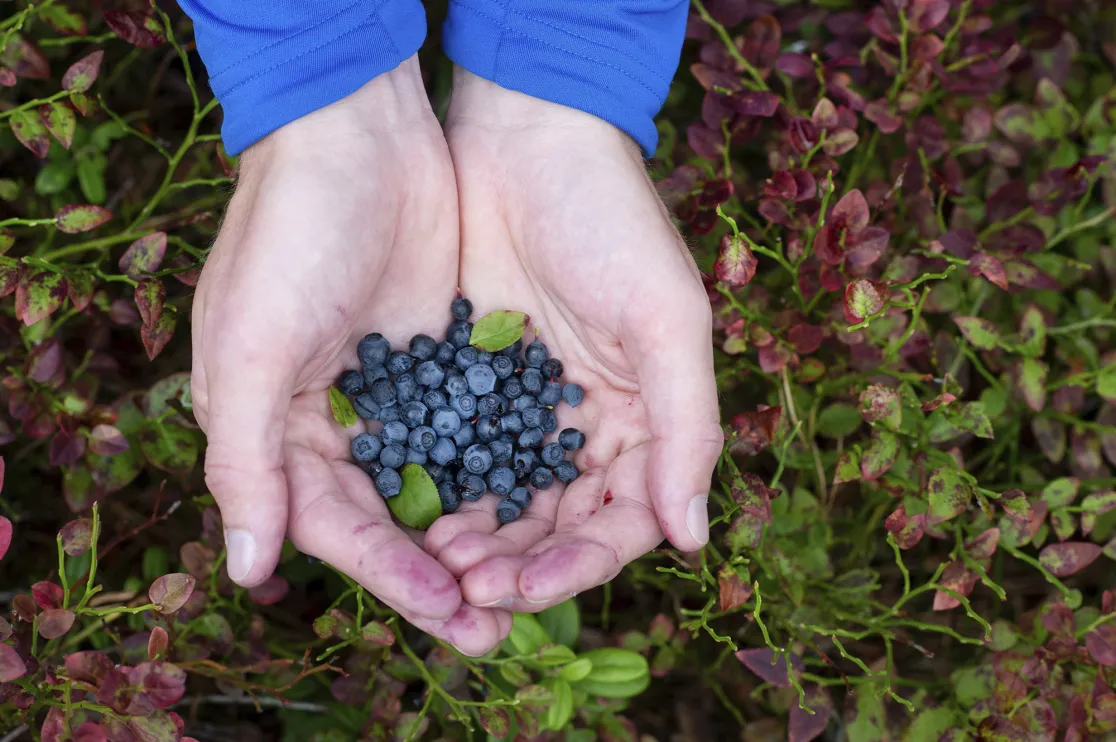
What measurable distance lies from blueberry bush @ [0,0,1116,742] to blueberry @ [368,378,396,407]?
336 millimetres

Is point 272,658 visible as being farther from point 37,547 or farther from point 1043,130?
point 1043,130

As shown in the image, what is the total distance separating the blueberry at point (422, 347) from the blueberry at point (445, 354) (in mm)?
15

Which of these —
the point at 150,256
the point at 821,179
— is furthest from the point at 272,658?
the point at 821,179

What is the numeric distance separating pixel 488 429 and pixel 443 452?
0.09m

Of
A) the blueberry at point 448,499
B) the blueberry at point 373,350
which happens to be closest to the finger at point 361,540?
the blueberry at point 448,499

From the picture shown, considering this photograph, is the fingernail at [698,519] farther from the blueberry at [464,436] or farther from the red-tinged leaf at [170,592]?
the red-tinged leaf at [170,592]

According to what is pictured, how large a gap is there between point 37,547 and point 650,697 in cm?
137

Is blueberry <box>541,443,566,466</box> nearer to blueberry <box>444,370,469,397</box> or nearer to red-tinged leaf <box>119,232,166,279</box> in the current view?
blueberry <box>444,370,469,397</box>

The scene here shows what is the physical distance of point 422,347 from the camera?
1.74 metres

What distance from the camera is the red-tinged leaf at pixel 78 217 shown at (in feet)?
5.20

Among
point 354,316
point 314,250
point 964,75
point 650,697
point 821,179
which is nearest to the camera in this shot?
point 314,250

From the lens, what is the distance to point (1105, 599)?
5.15ft

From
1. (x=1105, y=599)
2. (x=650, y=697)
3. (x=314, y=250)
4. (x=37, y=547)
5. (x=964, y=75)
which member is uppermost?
(x=964, y=75)

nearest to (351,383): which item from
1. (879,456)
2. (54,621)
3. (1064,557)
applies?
(54,621)
